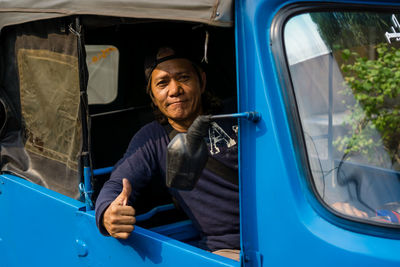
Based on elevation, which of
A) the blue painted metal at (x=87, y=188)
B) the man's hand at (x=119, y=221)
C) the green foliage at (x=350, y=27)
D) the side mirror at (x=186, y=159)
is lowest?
the man's hand at (x=119, y=221)

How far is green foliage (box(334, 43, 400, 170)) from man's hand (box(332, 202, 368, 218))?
0.17 meters

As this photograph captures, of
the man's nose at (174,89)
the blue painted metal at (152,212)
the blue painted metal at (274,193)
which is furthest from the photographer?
the blue painted metal at (152,212)

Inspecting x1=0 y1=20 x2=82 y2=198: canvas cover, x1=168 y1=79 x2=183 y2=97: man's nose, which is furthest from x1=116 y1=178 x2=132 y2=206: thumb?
x1=168 y1=79 x2=183 y2=97: man's nose

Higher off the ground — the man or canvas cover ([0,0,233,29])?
canvas cover ([0,0,233,29])

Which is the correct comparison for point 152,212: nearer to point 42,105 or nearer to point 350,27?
point 42,105

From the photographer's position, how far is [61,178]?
2463mm

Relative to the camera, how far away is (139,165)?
2234mm

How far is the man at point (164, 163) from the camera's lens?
6.97 ft

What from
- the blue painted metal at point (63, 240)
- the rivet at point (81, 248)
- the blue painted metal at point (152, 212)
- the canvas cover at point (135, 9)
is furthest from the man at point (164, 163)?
the canvas cover at point (135, 9)

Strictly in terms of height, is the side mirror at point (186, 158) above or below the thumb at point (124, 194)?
above

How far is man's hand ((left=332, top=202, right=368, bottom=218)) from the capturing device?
1461 millimetres

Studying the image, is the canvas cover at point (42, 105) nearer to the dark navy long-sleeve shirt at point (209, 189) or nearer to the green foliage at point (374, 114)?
the dark navy long-sleeve shirt at point (209, 189)

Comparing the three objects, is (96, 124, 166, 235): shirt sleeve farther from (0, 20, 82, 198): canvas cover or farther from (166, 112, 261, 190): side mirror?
(166, 112, 261, 190): side mirror

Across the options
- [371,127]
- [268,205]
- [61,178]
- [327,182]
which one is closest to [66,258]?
[61,178]
